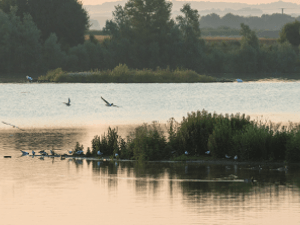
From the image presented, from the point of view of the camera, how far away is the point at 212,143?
23.1m

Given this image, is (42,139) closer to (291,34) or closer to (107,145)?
(107,145)

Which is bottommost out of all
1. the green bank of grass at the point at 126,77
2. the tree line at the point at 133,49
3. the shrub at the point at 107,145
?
the shrub at the point at 107,145

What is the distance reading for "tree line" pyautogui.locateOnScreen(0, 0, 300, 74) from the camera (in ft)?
434

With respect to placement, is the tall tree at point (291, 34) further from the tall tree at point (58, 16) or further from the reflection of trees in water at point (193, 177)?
the reflection of trees in water at point (193, 177)

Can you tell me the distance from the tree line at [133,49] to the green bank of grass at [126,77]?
1230 centimetres

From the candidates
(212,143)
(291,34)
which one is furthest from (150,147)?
(291,34)

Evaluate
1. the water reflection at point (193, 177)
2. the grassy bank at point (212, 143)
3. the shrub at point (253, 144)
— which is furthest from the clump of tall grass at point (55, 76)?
the shrub at point (253, 144)

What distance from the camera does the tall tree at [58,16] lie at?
139 meters

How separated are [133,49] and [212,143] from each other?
116732 millimetres

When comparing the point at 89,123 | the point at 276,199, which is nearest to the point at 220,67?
the point at 89,123

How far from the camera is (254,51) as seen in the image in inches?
5359

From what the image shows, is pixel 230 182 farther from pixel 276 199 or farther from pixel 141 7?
pixel 141 7

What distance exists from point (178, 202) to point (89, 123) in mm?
30353

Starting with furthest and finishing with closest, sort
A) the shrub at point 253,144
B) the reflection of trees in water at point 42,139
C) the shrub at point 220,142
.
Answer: the reflection of trees in water at point 42,139 < the shrub at point 220,142 < the shrub at point 253,144
